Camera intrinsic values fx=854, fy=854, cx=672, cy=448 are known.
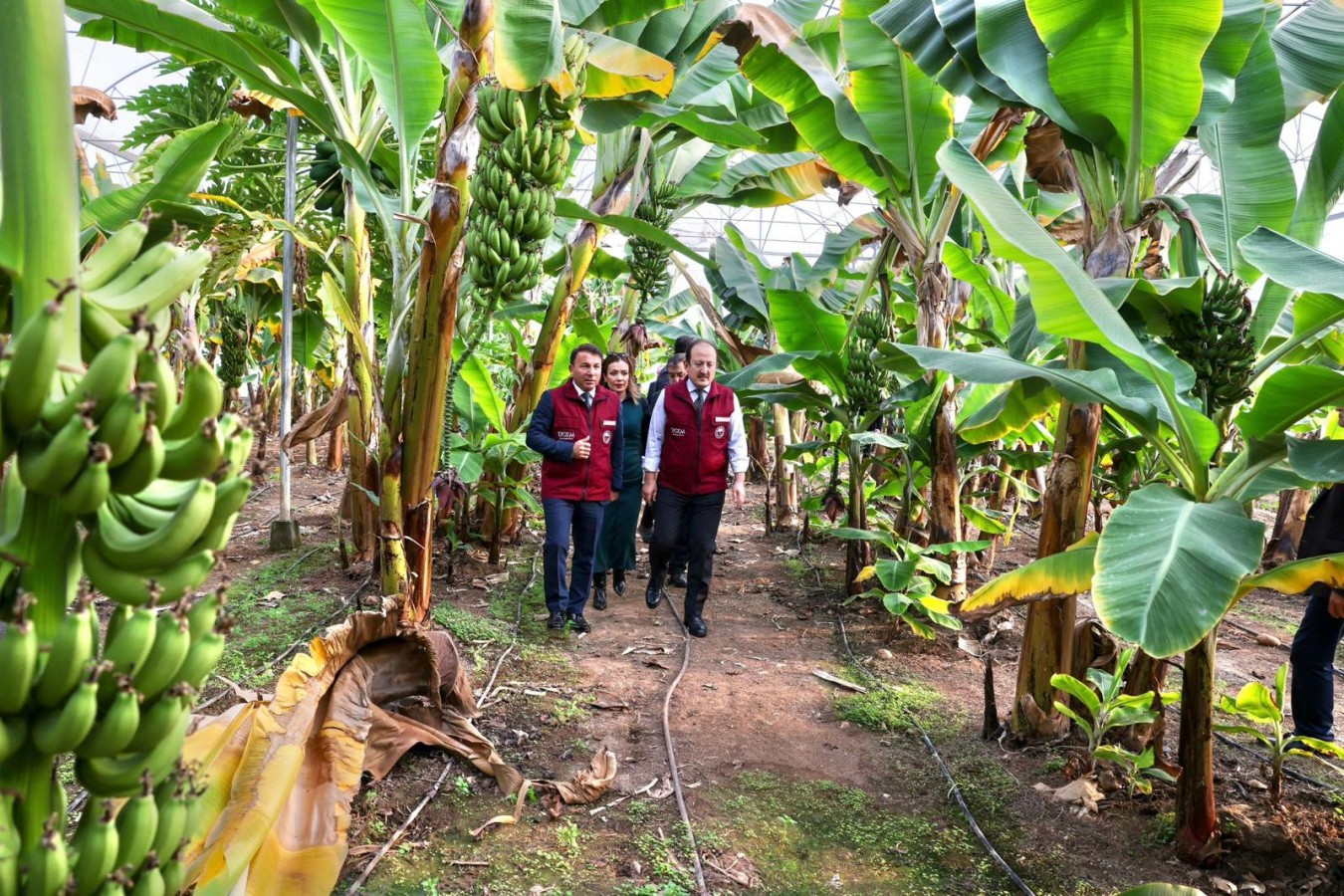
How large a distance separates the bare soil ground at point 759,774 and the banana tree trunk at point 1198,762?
8 cm

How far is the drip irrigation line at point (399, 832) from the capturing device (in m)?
2.18

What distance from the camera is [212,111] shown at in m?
5.77


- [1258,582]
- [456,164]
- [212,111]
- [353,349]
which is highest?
[212,111]

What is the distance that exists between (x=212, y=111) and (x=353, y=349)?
10.3ft

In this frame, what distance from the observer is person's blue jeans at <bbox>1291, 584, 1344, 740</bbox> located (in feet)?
10.6

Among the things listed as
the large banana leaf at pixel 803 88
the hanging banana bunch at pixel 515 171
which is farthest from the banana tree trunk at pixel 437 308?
the large banana leaf at pixel 803 88

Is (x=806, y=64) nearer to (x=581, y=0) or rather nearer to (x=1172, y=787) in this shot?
(x=581, y=0)

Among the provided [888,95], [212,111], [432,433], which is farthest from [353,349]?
[212,111]

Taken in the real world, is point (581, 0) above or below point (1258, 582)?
above

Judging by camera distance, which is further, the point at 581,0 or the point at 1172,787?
the point at 581,0

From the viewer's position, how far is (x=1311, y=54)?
9.71 ft

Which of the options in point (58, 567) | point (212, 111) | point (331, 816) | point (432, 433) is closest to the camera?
point (58, 567)

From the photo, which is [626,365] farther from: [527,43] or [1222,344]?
[1222,344]

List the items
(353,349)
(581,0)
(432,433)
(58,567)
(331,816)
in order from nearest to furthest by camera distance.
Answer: (58,567), (331,816), (432,433), (581,0), (353,349)
